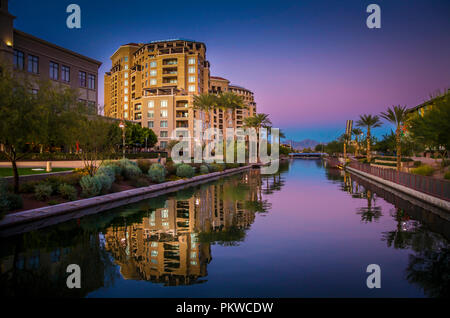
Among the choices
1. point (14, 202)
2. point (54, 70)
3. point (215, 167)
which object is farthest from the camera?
point (54, 70)

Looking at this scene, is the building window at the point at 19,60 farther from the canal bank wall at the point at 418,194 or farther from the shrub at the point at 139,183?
the canal bank wall at the point at 418,194

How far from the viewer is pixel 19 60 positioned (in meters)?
40.7

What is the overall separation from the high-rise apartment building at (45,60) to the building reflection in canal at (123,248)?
2745 cm

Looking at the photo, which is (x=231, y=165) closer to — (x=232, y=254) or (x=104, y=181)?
(x=104, y=181)

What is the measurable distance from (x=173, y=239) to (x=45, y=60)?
144 feet

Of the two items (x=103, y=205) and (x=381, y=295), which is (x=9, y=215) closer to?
(x=103, y=205)

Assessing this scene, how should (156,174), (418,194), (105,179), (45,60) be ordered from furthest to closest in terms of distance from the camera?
1. (45,60)
2. (156,174)
3. (418,194)
4. (105,179)

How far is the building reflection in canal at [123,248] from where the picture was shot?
735 cm

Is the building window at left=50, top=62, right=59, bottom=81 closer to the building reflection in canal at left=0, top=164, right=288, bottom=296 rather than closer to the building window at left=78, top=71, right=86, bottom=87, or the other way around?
the building window at left=78, top=71, right=86, bottom=87

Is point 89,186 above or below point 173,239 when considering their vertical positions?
above

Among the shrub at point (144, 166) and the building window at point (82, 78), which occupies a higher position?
the building window at point (82, 78)

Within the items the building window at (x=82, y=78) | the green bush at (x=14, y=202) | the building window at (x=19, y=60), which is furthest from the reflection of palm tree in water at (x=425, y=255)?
the building window at (x=82, y=78)

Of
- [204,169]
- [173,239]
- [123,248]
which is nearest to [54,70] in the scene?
[204,169]

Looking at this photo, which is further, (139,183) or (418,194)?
(139,183)
